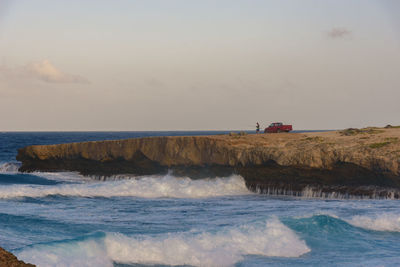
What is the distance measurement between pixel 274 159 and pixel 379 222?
1042 cm

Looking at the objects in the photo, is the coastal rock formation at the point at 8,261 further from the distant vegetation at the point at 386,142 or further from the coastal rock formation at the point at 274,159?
the distant vegetation at the point at 386,142

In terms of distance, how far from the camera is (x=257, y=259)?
14344 millimetres

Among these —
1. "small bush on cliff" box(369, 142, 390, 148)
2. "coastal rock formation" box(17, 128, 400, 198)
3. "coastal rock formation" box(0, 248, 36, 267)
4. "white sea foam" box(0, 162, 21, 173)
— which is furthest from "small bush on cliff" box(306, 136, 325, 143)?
"coastal rock formation" box(0, 248, 36, 267)

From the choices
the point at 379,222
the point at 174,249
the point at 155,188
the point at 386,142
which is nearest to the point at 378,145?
the point at 386,142

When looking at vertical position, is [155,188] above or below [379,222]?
below

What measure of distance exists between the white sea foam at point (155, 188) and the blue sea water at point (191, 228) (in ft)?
0.34

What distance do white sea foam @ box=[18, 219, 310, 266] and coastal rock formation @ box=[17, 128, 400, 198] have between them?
11.2 m

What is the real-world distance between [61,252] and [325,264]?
6453mm

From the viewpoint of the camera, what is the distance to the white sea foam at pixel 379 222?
1847cm

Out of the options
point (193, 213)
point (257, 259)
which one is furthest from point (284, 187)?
point (257, 259)

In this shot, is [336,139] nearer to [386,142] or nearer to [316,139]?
[316,139]

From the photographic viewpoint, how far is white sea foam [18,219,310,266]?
43.1ft

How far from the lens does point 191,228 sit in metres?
17.8

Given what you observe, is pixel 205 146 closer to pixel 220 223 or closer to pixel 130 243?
pixel 220 223
